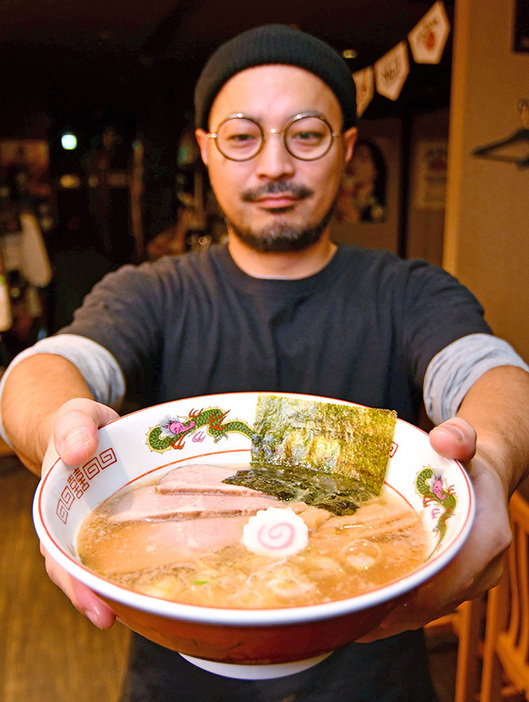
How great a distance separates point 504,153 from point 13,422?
101 inches

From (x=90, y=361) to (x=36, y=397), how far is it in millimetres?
166

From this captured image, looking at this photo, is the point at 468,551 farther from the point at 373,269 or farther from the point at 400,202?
the point at 400,202

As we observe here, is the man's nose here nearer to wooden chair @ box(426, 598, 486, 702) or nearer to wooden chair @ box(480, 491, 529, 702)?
wooden chair @ box(480, 491, 529, 702)

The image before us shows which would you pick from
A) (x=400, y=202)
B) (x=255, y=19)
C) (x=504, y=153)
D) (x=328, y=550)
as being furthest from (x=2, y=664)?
(x=400, y=202)

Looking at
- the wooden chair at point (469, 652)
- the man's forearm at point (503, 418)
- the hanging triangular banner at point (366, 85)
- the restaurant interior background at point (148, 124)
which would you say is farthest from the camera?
the restaurant interior background at point (148, 124)

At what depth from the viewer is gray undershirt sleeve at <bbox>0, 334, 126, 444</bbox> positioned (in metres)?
1.22

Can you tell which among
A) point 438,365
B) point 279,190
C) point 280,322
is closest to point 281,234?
point 279,190

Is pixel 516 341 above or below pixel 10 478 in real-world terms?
above

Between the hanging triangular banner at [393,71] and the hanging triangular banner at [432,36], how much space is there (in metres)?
0.14

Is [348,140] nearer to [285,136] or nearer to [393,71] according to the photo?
[285,136]

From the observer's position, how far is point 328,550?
2.49ft

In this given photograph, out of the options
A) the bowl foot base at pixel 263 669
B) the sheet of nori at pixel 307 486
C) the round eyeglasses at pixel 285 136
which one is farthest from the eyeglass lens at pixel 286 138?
the bowl foot base at pixel 263 669

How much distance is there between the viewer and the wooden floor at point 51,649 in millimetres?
2311

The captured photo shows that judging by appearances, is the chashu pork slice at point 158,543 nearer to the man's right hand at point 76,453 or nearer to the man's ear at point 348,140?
the man's right hand at point 76,453
